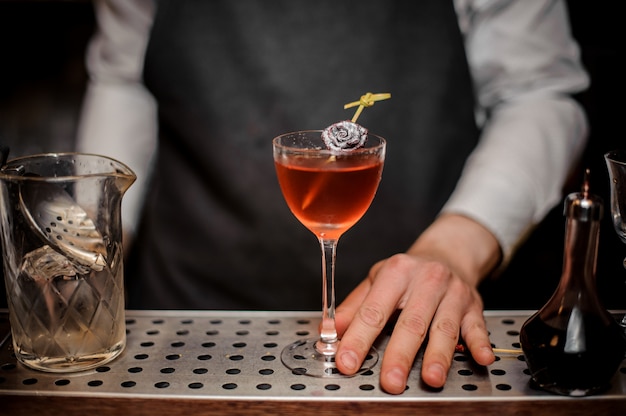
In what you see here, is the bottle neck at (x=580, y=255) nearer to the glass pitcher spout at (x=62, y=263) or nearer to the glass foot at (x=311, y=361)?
the glass foot at (x=311, y=361)

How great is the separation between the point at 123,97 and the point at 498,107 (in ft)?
3.03

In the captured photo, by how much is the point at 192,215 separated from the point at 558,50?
3.05 ft

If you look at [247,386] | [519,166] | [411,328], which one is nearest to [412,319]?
[411,328]

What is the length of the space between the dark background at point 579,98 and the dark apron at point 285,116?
0.38 meters

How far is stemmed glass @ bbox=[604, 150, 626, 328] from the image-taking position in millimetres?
947

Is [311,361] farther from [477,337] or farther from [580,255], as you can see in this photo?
[580,255]

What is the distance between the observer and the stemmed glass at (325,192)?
926 millimetres

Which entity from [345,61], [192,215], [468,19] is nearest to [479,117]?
[468,19]

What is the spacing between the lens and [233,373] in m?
0.96

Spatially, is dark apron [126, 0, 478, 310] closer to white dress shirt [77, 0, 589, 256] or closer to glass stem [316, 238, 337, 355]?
white dress shirt [77, 0, 589, 256]

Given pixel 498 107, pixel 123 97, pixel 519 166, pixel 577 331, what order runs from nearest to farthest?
pixel 577 331, pixel 519 166, pixel 498 107, pixel 123 97

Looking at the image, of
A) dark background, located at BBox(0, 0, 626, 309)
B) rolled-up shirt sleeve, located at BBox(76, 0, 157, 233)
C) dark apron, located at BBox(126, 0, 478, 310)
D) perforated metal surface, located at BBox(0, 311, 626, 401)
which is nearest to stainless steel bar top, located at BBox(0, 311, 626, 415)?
perforated metal surface, located at BBox(0, 311, 626, 401)

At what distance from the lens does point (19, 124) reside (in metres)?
2.43

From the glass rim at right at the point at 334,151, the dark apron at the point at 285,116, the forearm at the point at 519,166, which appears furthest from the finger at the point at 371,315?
the dark apron at the point at 285,116
